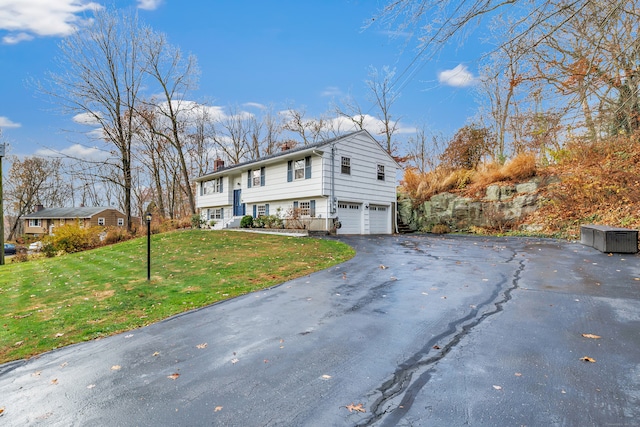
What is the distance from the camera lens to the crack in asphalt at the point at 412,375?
7.59 feet

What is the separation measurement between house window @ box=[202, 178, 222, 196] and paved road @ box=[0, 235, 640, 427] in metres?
22.5

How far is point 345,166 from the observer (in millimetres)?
19234

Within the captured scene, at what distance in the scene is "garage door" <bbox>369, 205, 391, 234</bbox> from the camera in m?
21.0

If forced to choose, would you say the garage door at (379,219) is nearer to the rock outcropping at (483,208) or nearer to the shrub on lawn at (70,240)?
the rock outcropping at (483,208)

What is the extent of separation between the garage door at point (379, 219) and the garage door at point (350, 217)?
1185 mm

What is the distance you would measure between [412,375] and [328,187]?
15.5 metres

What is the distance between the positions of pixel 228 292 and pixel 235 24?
12860 mm

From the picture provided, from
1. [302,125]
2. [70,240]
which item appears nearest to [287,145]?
[302,125]

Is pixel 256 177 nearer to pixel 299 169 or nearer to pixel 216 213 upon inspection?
pixel 299 169

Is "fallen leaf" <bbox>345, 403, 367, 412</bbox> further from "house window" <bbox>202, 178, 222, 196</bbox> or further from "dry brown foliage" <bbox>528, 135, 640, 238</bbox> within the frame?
"house window" <bbox>202, 178, 222, 196</bbox>

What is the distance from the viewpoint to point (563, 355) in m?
3.10

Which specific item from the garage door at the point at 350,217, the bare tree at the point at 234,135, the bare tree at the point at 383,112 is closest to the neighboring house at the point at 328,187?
the garage door at the point at 350,217

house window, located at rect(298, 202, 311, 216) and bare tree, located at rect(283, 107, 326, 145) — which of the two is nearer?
house window, located at rect(298, 202, 311, 216)

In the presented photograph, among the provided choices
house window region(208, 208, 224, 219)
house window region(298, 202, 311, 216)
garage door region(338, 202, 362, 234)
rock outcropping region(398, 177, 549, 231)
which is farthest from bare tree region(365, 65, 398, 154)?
house window region(208, 208, 224, 219)
